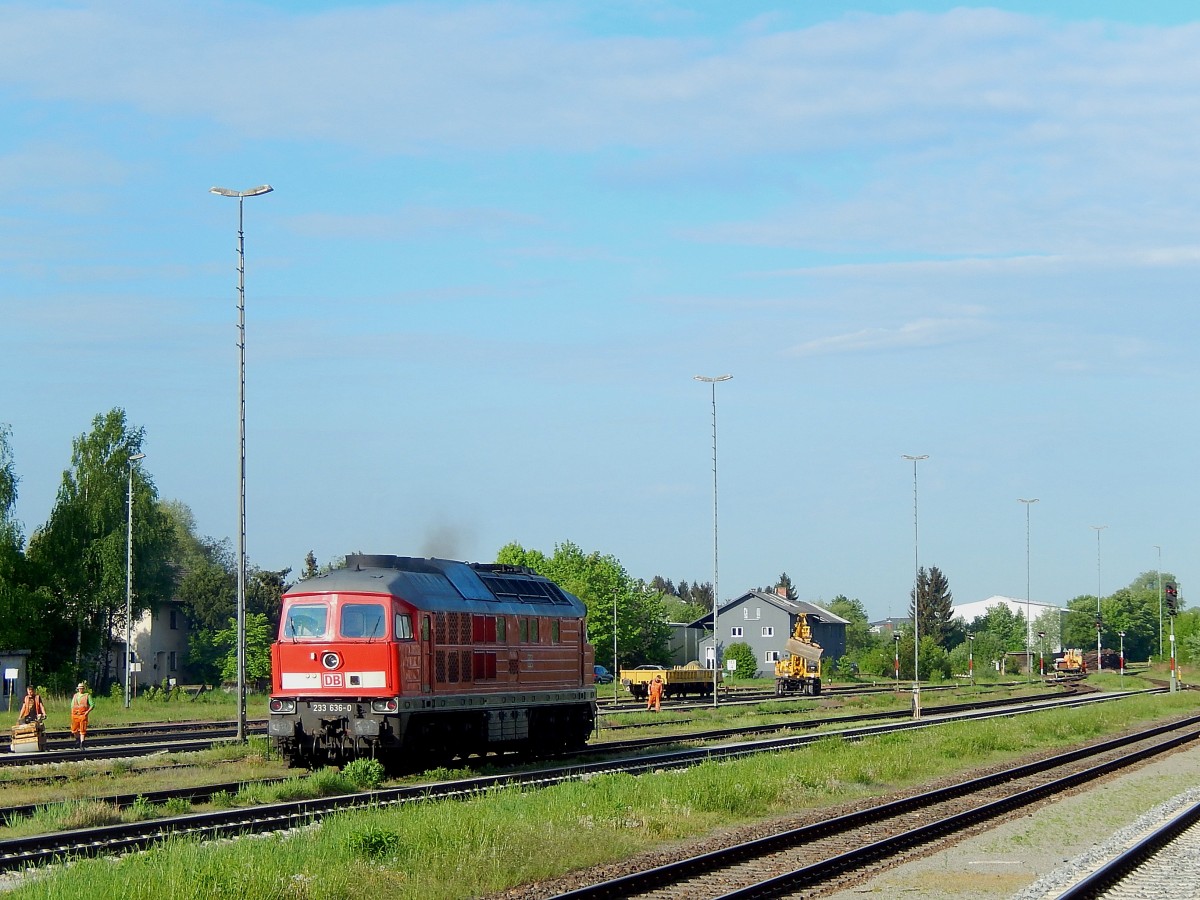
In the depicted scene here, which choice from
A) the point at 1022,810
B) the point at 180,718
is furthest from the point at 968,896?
the point at 180,718

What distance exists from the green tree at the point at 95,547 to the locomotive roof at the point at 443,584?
49.8 metres

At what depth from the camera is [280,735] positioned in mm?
25453

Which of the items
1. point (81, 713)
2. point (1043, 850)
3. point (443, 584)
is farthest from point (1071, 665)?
point (1043, 850)

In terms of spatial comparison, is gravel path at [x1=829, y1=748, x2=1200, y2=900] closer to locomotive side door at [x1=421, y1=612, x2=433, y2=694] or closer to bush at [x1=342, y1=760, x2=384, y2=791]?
bush at [x1=342, y1=760, x2=384, y2=791]

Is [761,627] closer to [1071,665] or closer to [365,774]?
[1071,665]

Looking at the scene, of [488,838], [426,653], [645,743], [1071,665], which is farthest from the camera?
[1071,665]

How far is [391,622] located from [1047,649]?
163 metres

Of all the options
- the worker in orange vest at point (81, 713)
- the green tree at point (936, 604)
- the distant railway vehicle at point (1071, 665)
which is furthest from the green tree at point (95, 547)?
the green tree at point (936, 604)

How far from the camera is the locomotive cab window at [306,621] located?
83.7 feet

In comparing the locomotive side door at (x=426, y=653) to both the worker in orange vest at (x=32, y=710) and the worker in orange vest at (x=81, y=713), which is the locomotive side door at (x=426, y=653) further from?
the worker in orange vest at (x=81, y=713)

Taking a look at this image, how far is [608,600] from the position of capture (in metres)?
103

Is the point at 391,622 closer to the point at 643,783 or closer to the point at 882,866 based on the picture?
the point at 643,783

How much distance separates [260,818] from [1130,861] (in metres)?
11.1

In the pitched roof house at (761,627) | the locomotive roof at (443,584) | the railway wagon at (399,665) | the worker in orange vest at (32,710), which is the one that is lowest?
the pitched roof house at (761,627)
